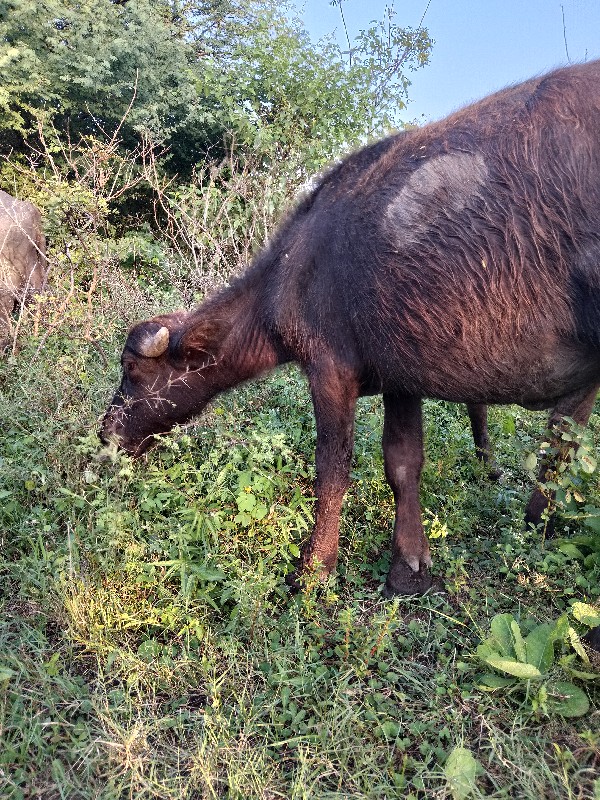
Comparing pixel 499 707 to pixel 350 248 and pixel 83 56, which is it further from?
pixel 83 56

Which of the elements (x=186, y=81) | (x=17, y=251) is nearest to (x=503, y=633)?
(x=17, y=251)

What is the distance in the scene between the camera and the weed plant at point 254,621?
2176mm

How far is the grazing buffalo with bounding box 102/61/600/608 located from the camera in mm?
2645

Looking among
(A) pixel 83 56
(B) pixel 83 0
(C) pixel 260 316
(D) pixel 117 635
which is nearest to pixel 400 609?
(D) pixel 117 635

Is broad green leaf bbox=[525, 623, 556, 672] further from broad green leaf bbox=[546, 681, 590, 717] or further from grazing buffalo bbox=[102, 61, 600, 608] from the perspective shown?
grazing buffalo bbox=[102, 61, 600, 608]

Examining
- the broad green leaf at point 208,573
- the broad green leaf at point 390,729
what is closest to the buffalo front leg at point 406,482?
the broad green leaf at point 208,573

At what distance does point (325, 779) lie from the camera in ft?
7.23

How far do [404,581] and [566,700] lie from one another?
1156mm

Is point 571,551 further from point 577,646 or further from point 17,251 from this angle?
point 17,251

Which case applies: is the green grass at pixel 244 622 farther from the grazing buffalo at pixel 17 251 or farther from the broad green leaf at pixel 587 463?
the grazing buffalo at pixel 17 251

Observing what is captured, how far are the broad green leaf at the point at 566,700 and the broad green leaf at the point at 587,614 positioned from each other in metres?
0.30

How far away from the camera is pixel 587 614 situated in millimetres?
2605

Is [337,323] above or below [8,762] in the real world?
above

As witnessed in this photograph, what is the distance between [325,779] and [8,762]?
48.8 inches
